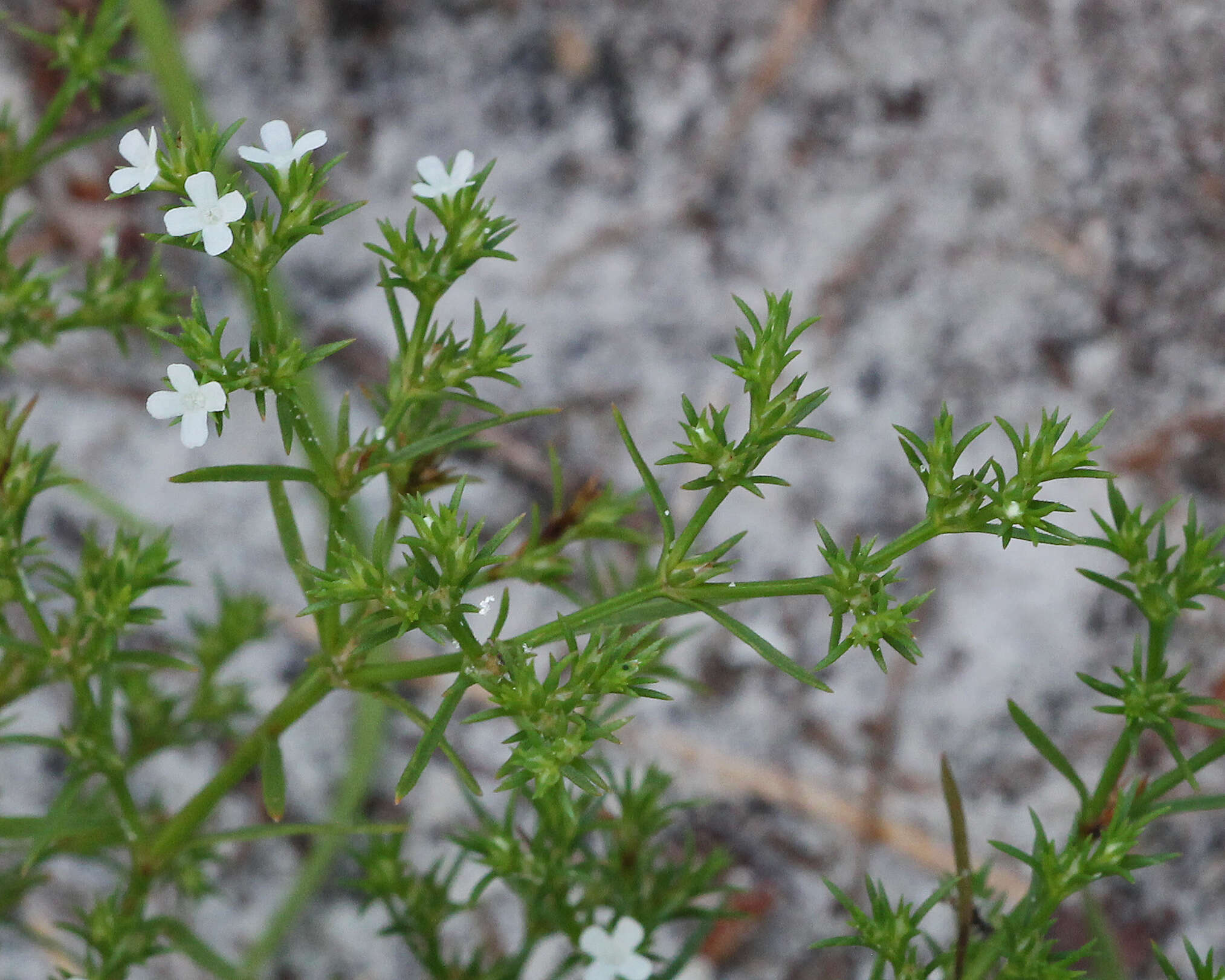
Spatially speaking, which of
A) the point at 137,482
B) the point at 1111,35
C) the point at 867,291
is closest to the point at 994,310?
the point at 867,291

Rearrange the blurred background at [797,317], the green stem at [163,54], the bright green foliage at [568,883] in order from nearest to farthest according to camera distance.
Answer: the bright green foliage at [568,883] → the green stem at [163,54] → the blurred background at [797,317]

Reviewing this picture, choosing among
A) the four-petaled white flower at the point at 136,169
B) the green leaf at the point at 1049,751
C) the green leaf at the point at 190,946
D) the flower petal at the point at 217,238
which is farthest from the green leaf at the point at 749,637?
the green leaf at the point at 190,946

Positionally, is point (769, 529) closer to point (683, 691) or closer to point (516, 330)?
Result: point (683, 691)

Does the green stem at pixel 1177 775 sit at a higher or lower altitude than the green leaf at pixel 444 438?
lower

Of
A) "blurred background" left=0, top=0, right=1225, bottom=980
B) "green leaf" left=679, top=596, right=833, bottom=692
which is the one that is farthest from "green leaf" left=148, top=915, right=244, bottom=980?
"green leaf" left=679, top=596, right=833, bottom=692

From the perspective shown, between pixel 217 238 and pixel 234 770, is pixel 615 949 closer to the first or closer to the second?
pixel 234 770

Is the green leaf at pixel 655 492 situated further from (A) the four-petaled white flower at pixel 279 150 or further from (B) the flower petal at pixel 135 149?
(B) the flower petal at pixel 135 149

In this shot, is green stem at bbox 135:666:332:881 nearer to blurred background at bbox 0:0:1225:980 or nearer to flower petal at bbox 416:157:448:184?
flower petal at bbox 416:157:448:184
